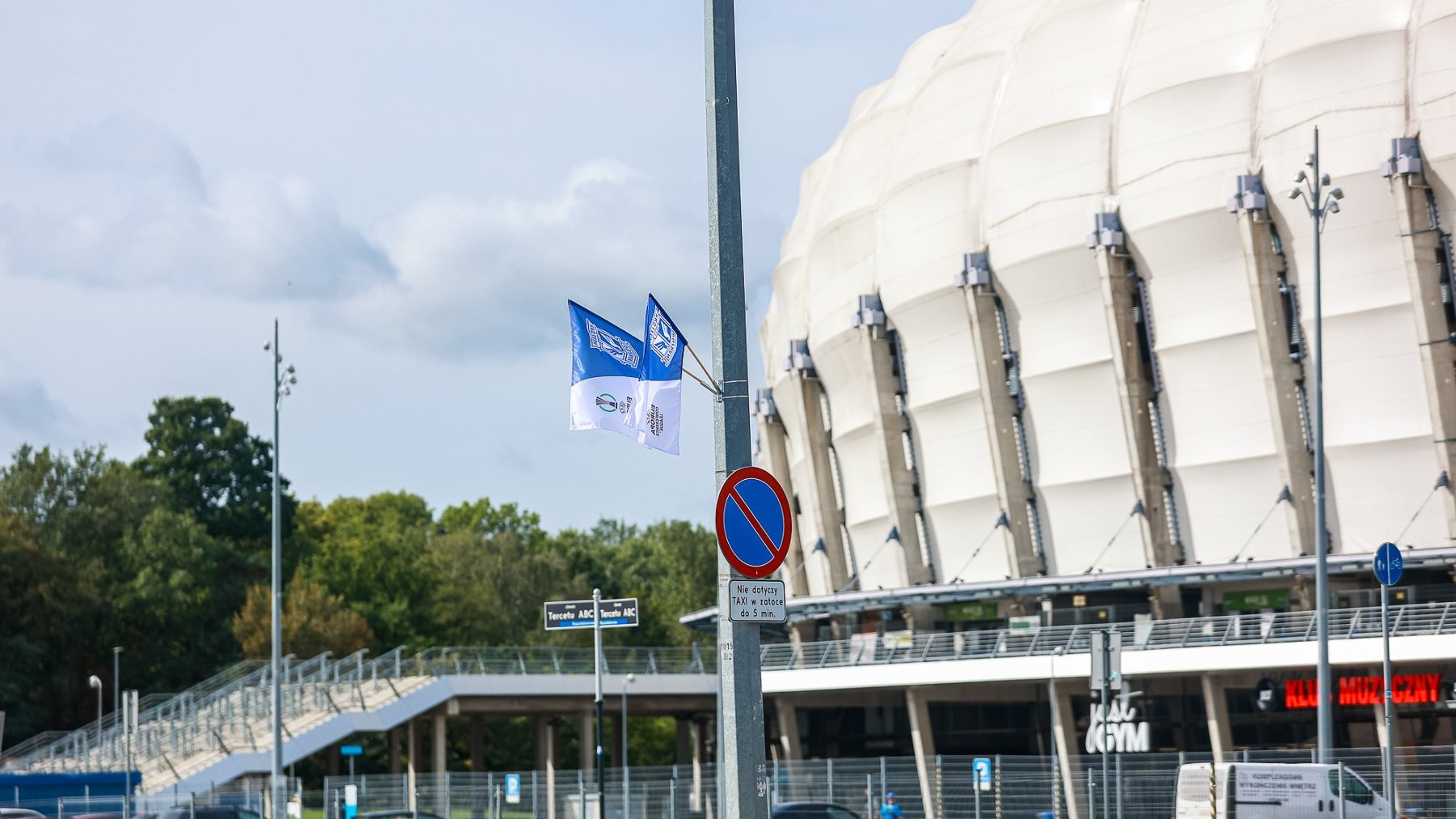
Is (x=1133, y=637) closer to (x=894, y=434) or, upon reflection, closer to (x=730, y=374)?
(x=894, y=434)

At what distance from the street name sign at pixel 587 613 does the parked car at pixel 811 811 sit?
12.2 meters

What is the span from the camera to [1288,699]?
47.1 m

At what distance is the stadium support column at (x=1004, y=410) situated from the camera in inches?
2245

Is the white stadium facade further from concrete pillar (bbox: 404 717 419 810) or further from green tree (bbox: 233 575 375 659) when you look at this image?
green tree (bbox: 233 575 375 659)

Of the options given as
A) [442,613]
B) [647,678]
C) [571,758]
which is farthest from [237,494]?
[647,678]

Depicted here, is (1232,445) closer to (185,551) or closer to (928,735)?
(928,735)

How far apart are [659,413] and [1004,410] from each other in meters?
45.9

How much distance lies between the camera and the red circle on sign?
11469mm

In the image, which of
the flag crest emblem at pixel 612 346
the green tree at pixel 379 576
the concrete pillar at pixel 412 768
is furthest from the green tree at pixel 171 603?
the flag crest emblem at pixel 612 346

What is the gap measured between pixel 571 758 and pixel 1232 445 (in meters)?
56.5

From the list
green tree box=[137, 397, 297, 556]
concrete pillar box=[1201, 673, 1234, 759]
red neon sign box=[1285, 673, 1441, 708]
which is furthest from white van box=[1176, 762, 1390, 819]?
green tree box=[137, 397, 297, 556]

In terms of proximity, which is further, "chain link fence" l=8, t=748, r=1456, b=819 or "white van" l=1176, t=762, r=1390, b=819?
"chain link fence" l=8, t=748, r=1456, b=819

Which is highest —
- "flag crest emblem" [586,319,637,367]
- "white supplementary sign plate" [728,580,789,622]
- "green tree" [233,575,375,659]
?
"green tree" [233,575,375,659]

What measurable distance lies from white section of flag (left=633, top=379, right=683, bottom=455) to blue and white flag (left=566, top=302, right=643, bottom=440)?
0.07 m
